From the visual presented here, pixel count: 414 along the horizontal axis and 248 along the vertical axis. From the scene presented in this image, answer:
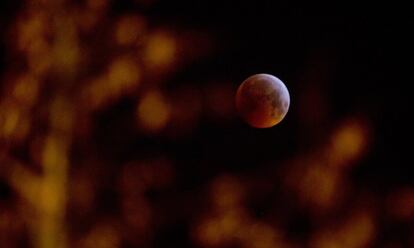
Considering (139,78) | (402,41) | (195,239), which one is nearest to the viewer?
(402,41)

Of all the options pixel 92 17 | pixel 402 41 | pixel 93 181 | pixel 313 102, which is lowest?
pixel 93 181

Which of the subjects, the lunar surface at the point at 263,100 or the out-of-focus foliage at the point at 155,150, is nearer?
the lunar surface at the point at 263,100

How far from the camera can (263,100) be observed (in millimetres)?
979

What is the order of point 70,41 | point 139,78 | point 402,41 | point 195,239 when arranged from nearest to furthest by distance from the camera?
point 402,41, point 195,239, point 139,78, point 70,41

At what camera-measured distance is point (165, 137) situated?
52.7 inches

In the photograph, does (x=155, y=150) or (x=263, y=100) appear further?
(x=155, y=150)

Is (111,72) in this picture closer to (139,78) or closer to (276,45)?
(139,78)

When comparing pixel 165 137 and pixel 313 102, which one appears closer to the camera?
pixel 313 102

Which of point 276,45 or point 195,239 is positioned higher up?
point 276,45

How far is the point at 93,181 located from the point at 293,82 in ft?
2.08

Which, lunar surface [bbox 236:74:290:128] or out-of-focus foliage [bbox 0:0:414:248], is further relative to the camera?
out-of-focus foliage [bbox 0:0:414:248]

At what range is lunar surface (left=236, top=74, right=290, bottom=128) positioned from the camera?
3.24 feet

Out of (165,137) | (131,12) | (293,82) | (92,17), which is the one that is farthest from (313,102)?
(92,17)

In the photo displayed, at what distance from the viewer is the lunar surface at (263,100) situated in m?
0.99
